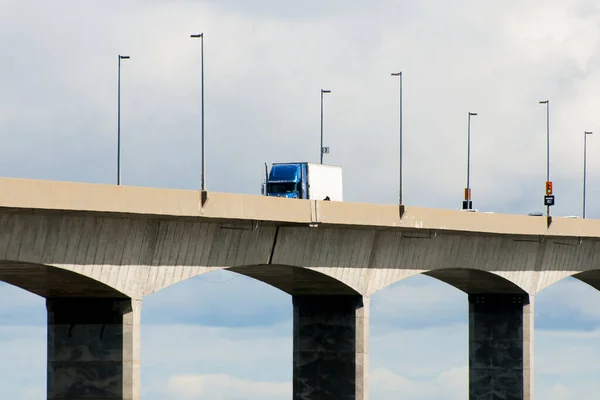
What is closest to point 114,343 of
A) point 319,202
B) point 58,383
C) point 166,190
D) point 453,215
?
point 58,383

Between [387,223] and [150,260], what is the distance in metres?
12.4

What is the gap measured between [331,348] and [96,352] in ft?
46.6

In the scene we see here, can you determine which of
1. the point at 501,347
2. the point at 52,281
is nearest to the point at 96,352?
the point at 52,281

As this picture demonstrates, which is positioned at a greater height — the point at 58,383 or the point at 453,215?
the point at 453,215

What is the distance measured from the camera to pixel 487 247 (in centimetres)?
6306

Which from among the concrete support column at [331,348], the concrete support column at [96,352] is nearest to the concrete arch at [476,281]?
the concrete support column at [331,348]

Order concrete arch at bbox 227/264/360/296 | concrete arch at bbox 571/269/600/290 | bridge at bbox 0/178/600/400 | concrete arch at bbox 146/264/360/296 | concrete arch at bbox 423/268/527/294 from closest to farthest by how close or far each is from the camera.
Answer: bridge at bbox 0/178/600/400
concrete arch at bbox 146/264/360/296
concrete arch at bbox 227/264/360/296
concrete arch at bbox 423/268/527/294
concrete arch at bbox 571/269/600/290

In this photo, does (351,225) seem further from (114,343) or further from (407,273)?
(114,343)

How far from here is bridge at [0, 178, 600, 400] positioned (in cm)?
4228

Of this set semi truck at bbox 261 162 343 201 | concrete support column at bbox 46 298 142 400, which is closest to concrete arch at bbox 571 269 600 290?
semi truck at bbox 261 162 343 201

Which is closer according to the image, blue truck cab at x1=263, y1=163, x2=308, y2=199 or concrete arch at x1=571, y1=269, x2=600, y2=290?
blue truck cab at x1=263, y1=163, x2=308, y2=199

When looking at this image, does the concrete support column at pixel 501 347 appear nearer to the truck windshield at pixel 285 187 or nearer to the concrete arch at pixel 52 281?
the truck windshield at pixel 285 187

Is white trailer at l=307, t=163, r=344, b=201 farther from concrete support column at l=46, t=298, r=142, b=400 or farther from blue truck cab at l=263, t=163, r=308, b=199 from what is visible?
concrete support column at l=46, t=298, r=142, b=400

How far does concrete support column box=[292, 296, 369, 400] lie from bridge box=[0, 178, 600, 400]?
0.17 feet
